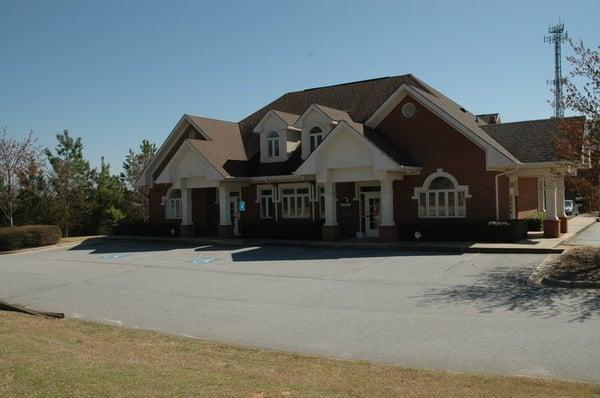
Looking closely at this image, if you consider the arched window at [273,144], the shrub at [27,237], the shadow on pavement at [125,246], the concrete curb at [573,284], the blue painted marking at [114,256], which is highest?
the arched window at [273,144]

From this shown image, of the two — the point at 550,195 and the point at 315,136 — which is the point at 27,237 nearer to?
the point at 315,136

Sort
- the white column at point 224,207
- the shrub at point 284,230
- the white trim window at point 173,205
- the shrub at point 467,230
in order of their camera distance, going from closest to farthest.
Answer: the shrub at point 467,230
the shrub at point 284,230
the white column at point 224,207
the white trim window at point 173,205

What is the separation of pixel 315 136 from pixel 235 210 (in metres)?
6.49

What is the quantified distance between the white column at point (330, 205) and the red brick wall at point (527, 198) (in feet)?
30.6

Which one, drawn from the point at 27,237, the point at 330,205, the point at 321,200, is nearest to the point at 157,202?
the point at 27,237

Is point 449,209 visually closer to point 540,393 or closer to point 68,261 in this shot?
point 68,261

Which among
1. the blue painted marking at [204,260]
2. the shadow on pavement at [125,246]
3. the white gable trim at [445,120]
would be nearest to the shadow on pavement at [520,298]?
the white gable trim at [445,120]

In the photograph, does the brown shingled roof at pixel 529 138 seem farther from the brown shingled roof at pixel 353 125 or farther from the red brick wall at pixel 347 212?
the red brick wall at pixel 347 212

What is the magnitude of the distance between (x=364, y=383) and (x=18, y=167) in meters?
33.1

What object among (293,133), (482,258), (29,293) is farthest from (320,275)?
(293,133)

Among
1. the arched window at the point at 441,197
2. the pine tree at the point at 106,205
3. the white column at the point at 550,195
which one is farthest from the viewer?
the pine tree at the point at 106,205

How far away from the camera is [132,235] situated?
31172 millimetres

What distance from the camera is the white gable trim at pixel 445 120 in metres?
22.0

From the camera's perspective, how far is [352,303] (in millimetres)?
12172
